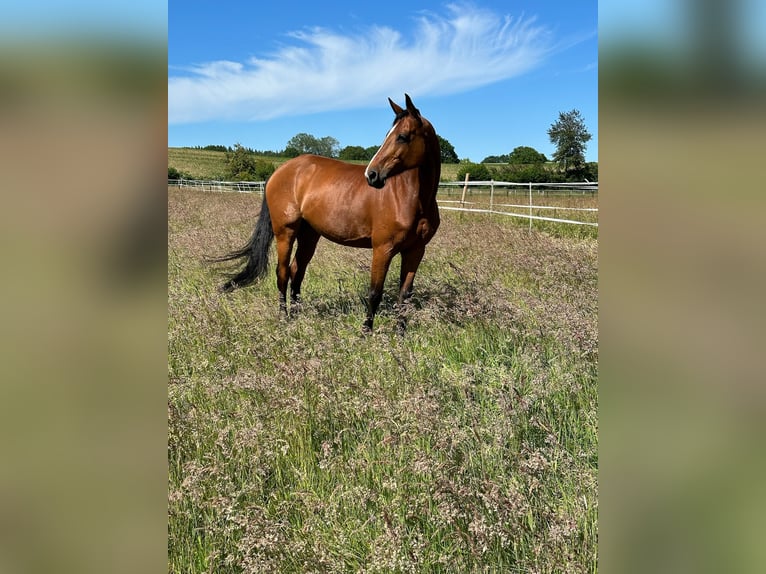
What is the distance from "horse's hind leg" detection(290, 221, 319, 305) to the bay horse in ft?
0.03

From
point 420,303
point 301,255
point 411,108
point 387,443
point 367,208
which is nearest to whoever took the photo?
point 387,443

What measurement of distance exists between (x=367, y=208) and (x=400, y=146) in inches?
28.5

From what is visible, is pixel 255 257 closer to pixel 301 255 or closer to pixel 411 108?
pixel 301 255

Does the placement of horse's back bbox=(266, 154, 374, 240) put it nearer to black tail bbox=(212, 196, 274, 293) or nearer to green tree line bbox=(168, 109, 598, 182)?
black tail bbox=(212, 196, 274, 293)

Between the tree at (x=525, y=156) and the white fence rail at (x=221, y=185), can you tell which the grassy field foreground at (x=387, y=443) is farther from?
the tree at (x=525, y=156)

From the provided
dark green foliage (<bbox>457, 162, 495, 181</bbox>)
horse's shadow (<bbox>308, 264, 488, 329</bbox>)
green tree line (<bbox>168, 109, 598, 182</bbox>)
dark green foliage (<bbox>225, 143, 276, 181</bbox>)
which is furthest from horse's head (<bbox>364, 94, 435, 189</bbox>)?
dark green foliage (<bbox>225, 143, 276, 181</bbox>)

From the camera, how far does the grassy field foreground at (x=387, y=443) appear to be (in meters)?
1.32

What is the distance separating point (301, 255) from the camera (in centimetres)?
483

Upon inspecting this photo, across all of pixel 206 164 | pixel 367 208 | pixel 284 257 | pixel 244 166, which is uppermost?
pixel 206 164

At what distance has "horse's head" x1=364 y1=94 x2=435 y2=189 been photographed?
3514 millimetres

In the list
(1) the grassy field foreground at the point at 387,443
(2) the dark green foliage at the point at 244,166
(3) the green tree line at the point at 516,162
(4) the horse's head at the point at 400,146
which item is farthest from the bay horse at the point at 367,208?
(2) the dark green foliage at the point at 244,166

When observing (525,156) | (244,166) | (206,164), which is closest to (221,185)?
(244,166)
